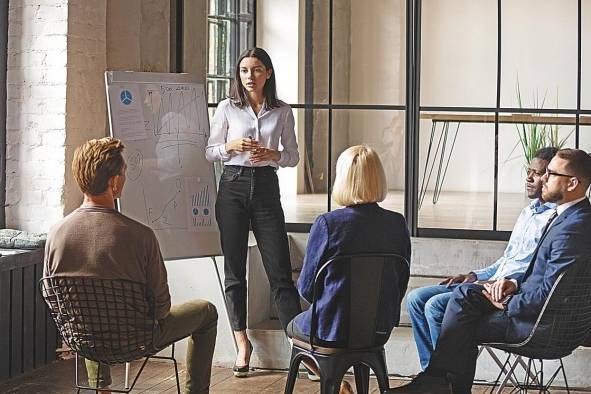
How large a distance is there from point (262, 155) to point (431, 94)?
172 inches

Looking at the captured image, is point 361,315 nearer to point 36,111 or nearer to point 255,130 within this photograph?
point 255,130

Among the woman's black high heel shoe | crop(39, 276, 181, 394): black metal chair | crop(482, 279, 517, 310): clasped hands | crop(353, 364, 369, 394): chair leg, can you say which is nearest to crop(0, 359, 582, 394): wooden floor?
the woman's black high heel shoe

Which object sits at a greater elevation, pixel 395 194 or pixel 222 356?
pixel 395 194

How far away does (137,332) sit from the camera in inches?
165

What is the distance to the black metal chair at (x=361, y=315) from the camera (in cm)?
431

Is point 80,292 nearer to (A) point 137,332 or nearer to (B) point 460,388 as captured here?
(A) point 137,332

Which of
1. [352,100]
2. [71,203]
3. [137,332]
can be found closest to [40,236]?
[71,203]

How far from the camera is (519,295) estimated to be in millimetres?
4535

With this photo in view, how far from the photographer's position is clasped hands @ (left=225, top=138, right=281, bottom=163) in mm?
5543

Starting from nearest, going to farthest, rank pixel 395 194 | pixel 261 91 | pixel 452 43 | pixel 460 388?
pixel 460 388 < pixel 261 91 < pixel 395 194 < pixel 452 43

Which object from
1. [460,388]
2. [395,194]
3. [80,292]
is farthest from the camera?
[395,194]

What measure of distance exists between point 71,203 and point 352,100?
118 inches

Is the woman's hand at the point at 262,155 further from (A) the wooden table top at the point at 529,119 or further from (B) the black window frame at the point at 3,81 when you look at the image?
(A) the wooden table top at the point at 529,119

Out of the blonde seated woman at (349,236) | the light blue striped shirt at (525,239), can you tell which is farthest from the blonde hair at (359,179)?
the light blue striped shirt at (525,239)
